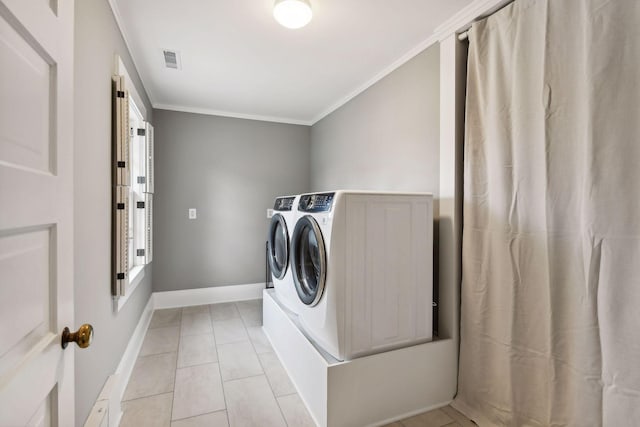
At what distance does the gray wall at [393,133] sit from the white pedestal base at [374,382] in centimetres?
107

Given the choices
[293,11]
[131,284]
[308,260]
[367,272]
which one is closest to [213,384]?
[131,284]

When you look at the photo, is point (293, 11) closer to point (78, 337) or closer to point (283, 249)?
point (283, 249)

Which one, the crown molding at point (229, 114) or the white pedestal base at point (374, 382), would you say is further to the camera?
the crown molding at point (229, 114)

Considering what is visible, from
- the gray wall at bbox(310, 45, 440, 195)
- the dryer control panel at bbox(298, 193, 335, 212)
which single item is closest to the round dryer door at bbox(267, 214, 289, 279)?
the dryer control panel at bbox(298, 193, 335, 212)

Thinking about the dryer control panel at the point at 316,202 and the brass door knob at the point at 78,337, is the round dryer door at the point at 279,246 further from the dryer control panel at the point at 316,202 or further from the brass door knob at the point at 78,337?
the brass door knob at the point at 78,337

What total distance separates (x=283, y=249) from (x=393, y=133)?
50.8 inches

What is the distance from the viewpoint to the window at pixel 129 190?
172 centimetres

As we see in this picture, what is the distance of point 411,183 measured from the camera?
7.28 feet

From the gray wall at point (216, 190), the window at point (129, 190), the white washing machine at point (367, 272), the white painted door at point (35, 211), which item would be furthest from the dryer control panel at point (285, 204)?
the white painted door at point (35, 211)

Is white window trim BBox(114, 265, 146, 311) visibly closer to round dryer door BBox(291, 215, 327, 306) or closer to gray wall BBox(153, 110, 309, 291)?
gray wall BBox(153, 110, 309, 291)

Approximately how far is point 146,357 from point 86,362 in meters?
1.11

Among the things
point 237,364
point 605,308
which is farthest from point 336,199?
→ point 237,364

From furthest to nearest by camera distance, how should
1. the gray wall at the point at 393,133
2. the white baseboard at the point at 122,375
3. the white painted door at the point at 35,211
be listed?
the gray wall at the point at 393,133 → the white baseboard at the point at 122,375 → the white painted door at the point at 35,211

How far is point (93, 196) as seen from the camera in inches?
56.4
